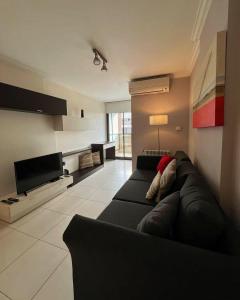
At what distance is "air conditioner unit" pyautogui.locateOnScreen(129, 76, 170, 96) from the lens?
3480 mm

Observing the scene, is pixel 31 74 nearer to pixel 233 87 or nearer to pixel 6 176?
pixel 6 176

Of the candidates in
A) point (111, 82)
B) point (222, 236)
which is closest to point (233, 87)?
point (222, 236)

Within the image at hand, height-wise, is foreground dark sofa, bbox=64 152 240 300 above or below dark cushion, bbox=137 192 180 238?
below

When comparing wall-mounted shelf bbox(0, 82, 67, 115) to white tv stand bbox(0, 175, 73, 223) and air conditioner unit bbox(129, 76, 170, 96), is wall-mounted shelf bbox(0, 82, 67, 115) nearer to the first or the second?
white tv stand bbox(0, 175, 73, 223)

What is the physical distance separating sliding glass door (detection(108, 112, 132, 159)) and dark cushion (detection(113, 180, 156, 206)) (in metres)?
4.19

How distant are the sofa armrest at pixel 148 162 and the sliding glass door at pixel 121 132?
328cm

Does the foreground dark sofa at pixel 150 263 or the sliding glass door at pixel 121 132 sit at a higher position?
the sliding glass door at pixel 121 132

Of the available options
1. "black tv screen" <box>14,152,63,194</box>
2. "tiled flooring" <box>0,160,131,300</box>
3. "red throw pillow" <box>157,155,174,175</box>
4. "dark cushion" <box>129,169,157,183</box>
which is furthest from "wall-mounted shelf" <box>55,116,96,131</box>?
"red throw pillow" <box>157,155,174,175</box>

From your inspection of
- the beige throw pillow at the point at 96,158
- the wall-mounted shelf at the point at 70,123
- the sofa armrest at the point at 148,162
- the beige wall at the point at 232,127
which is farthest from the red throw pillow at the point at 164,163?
the beige throw pillow at the point at 96,158

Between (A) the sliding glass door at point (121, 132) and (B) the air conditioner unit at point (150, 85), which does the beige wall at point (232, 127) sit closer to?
(B) the air conditioner unit at point (150, 85)

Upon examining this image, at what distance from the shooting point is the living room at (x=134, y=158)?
0.82 meters

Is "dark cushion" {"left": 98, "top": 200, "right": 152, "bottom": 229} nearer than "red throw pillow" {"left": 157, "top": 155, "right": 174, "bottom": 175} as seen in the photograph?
Yes

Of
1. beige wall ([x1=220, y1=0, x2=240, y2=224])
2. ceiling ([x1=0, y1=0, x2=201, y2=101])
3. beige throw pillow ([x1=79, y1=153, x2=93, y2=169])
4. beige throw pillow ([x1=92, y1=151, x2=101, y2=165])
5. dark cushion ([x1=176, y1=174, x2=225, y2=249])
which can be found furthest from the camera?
beige throw pillow ([x1=92, y1=151, x2=101, y2=165])

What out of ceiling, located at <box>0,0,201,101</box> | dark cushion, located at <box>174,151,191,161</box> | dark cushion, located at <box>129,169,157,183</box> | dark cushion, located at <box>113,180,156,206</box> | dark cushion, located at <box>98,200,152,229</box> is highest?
ceiling, located at <box>0,0,201,101</box>
